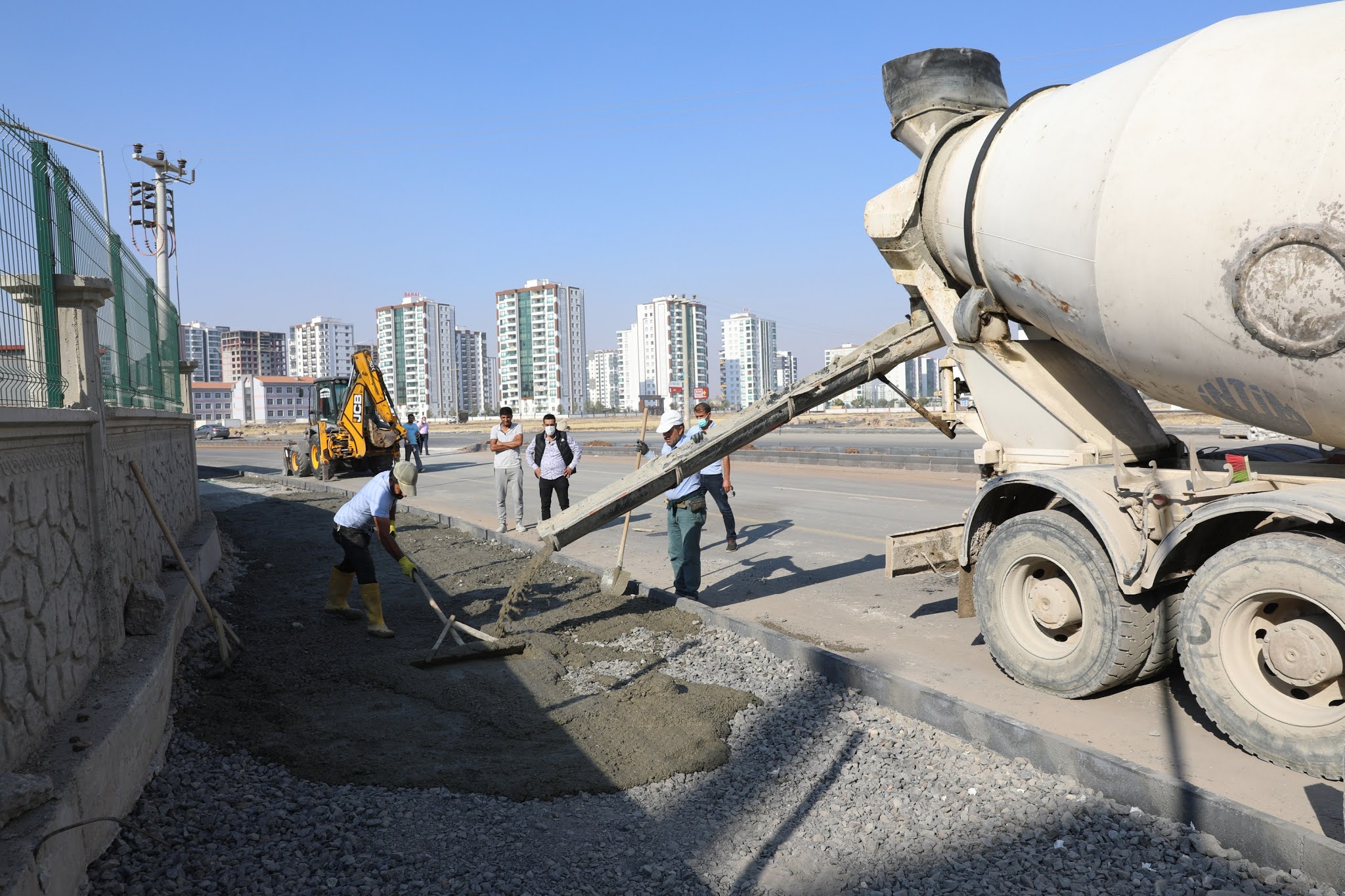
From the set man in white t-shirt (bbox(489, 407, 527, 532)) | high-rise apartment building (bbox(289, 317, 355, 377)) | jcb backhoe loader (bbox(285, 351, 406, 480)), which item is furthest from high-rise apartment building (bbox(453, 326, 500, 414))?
man in white t-shirt (bbox(489, 407, 527, 532))

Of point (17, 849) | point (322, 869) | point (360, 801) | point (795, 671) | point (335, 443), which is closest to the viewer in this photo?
point (17, 849)

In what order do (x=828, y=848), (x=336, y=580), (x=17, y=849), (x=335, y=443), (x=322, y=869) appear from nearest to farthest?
(x=17, y=849) < (x=322, y=869) < (x=828, y=848) < (x=336, y=580) < (x=335, y=443)

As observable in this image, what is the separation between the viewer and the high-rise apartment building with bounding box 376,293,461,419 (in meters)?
120

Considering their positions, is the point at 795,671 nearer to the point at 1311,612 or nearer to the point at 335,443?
the point at 1311,612

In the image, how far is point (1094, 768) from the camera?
14.0ft

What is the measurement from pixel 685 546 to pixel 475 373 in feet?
494

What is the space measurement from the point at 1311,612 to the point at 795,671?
3.07 meters

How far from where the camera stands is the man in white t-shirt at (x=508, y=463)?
13000mm

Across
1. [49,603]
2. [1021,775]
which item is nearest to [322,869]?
[49,603]

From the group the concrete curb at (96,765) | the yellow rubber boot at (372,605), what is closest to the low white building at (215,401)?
the yellow rubber boot at (372,605)

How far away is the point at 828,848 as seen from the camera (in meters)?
3.96

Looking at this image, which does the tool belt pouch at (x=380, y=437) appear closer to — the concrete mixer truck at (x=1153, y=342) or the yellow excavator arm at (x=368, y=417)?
the yellow excavator arm at (x=368, y=417)

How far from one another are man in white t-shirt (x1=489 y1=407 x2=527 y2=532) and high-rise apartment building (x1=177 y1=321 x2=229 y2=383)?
15656 centimetres

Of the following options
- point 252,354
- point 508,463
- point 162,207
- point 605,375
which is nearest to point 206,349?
point 252,354
